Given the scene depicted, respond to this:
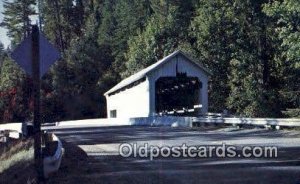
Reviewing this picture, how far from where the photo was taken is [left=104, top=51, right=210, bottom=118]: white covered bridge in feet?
121

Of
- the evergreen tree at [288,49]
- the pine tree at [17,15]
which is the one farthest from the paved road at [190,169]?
the pine tree at [17,15]

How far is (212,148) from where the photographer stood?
15094mm

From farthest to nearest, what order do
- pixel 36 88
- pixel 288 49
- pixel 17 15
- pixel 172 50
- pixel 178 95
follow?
pixel 17 15 < pixel 172 50 < pixel 178 95 < pixel 288 49 < pixel 36 88

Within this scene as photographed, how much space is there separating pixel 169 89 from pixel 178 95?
0.87m

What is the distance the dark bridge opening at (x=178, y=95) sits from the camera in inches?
1545

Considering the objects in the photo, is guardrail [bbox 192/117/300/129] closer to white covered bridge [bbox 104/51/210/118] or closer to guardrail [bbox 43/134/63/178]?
white covered bridge [bbox 104/51/210/118]

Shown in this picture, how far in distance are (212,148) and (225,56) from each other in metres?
32.3

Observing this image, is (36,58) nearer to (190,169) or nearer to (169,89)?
(190,169)

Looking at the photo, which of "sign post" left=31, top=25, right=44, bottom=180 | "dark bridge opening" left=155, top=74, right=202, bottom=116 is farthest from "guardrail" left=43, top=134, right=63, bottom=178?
"dark bridge opening" left=155, top=74, right=202, bottom=116

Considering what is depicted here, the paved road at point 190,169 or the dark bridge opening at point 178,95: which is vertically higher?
the dark bridge opening at point 178,95

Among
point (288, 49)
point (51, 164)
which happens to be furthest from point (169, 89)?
point (51, 164)

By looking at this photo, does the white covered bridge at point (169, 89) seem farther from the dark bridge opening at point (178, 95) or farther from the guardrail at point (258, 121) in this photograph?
the guardrail at point (258, 121)

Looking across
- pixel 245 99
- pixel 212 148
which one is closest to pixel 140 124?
pixel 245 99

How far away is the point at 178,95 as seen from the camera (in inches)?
1686
